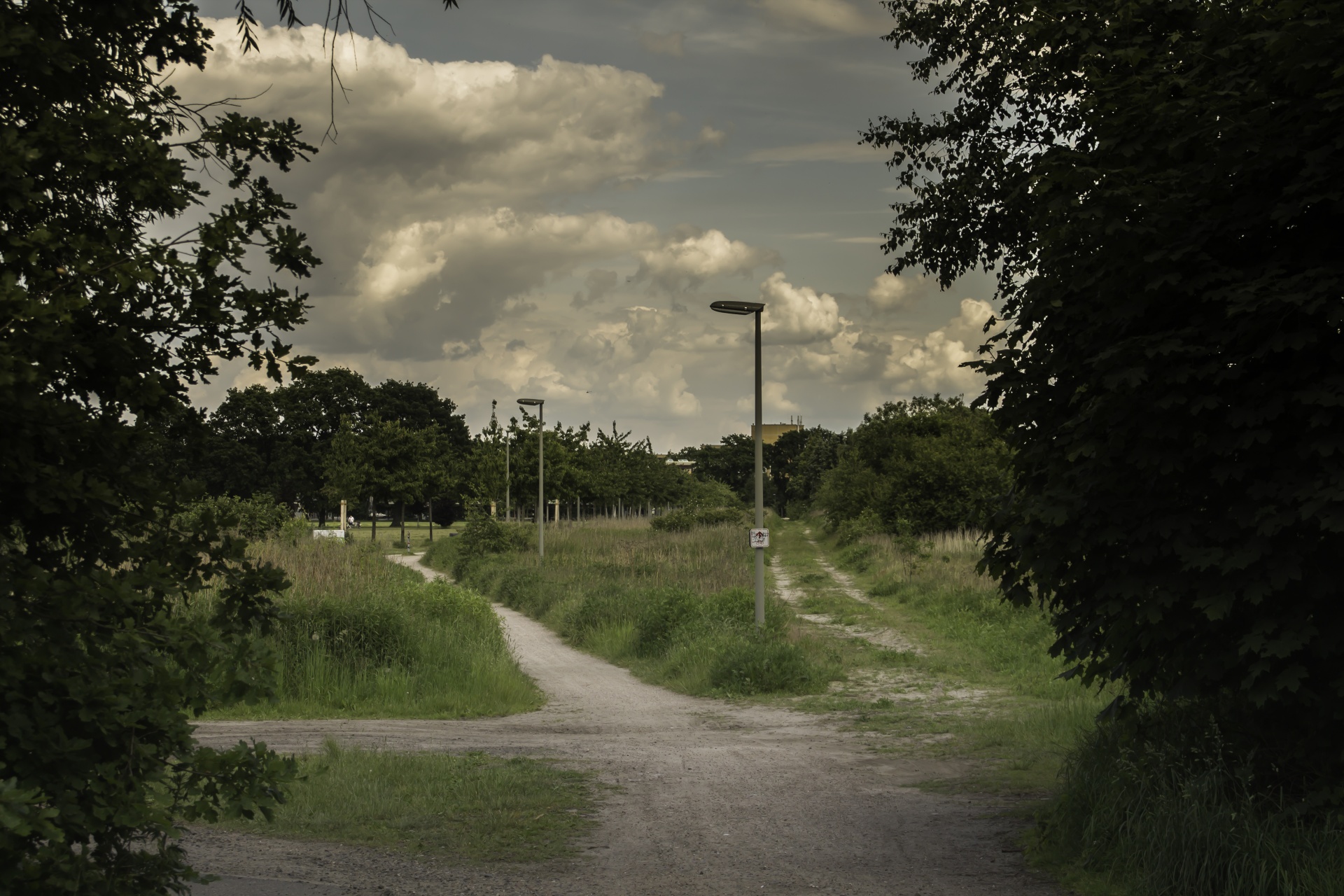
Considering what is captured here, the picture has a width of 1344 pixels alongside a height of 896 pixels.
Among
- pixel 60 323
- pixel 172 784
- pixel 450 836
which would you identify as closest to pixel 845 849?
pixel 450 836

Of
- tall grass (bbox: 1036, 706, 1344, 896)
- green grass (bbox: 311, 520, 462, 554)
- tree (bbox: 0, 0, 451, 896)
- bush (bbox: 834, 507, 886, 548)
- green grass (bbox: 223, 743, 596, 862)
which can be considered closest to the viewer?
tree (bbox: 0, 0, 451, 896)

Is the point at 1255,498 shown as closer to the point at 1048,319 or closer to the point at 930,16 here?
the point at 1048,319

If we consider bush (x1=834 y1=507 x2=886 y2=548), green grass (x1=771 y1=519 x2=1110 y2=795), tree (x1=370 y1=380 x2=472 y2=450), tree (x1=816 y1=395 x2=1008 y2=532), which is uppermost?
tree (x1=370 y1=380 x2=472 y2=450)

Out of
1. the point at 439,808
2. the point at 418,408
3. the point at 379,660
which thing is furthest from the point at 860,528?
the point at 418,408

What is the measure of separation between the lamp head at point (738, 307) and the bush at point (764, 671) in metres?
5.59

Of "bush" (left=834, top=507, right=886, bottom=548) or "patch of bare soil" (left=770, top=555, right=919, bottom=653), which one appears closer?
"patch of bare soil" (left=770, top=555, right=919, bottom=653)

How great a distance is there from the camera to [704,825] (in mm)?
7945

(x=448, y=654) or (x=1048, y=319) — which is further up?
(x=1048, y=319)

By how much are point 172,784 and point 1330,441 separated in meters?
5.59

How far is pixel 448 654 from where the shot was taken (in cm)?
1603

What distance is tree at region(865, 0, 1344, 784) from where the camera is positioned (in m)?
5.40

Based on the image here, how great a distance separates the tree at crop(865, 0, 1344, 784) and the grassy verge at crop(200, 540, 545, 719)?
9550 millimetres

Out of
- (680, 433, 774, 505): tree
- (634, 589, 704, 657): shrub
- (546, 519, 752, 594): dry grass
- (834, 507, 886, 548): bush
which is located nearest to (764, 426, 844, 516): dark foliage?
(680, 433, 774, 505): tree

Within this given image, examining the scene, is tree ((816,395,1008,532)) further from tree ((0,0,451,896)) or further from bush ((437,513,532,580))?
tree ((0,0,451,896))
